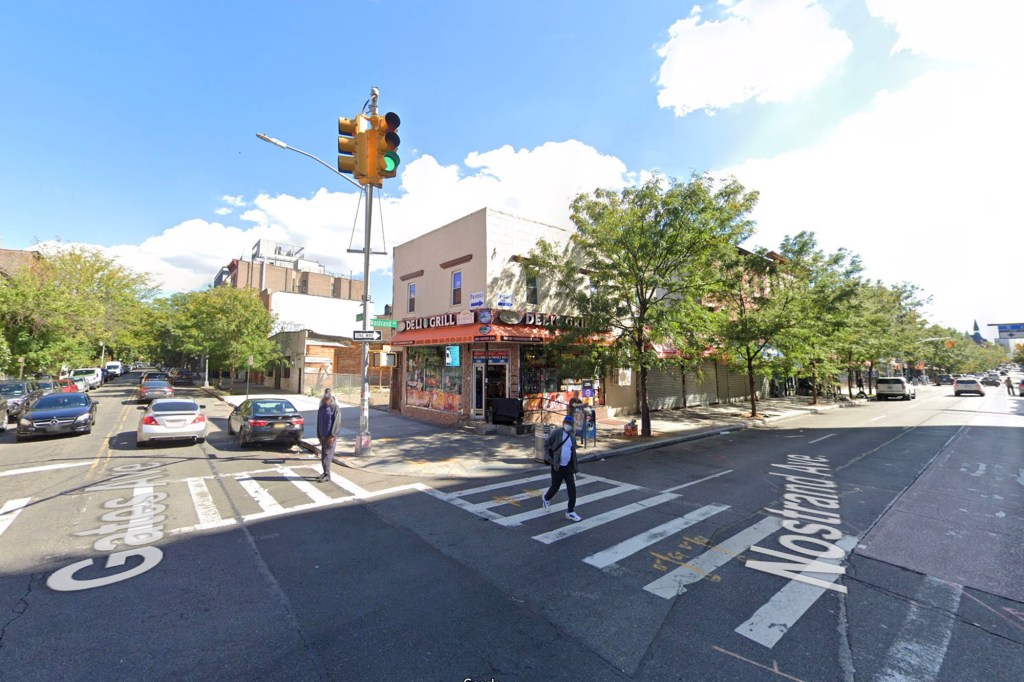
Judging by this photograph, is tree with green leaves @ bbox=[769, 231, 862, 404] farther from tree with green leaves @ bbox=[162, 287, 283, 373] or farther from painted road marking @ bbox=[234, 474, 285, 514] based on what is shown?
tree with green leaves @ bbox=[162, 287, 283, 373]

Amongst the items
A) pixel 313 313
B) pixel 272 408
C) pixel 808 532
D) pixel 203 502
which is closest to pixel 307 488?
pixel 203 502

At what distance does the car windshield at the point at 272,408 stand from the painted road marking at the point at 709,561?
Result: 39.2 feet

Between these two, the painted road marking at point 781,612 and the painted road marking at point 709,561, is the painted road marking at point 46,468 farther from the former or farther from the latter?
the painted road marking at point 781,612

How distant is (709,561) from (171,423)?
46.6ft

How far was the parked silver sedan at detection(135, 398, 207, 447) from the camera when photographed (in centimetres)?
1201

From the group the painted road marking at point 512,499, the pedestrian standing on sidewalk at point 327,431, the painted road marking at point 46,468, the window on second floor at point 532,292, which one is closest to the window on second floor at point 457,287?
the window on second floor at point 532,292

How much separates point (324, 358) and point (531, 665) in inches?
1293

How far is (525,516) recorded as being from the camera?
695cm

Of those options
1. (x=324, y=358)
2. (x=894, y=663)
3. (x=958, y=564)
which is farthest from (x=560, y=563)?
(x=324, y=358)

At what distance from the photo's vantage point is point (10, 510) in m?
6.77

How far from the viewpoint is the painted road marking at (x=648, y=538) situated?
17.4 ft

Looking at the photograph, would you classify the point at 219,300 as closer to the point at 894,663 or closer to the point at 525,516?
the point at 525,516

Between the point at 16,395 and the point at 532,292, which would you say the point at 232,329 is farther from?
the point at 532,292

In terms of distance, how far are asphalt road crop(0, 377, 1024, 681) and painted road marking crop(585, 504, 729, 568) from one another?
46 mm
